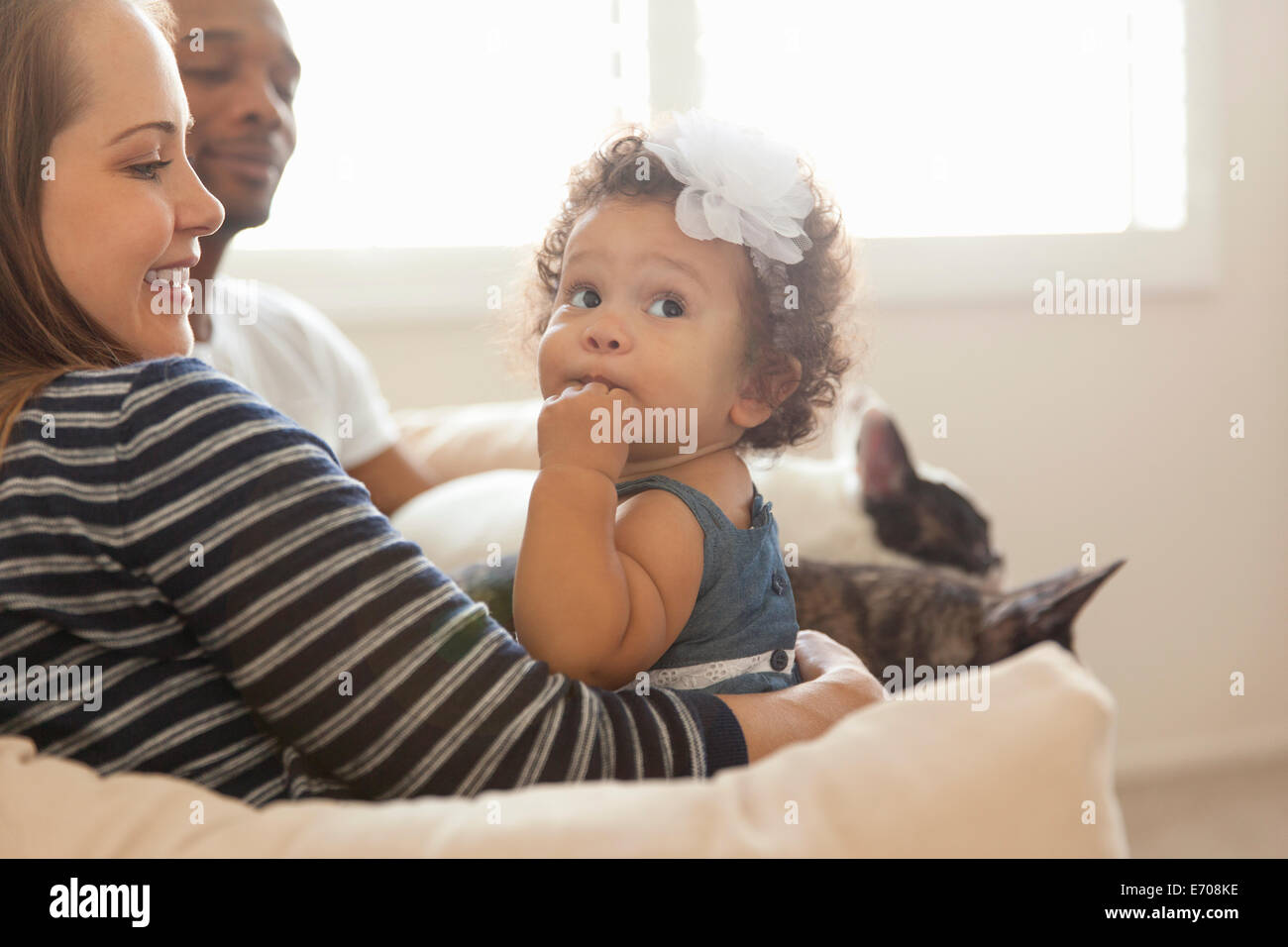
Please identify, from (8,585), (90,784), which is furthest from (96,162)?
(90,784)

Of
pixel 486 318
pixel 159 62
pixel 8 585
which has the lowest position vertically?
pixel 8 585

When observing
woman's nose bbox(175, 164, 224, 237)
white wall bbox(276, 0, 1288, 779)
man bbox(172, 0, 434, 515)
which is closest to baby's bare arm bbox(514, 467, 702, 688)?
woman's nose bbox(175, 164, 224, 237)

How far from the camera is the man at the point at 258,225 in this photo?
1321 mm

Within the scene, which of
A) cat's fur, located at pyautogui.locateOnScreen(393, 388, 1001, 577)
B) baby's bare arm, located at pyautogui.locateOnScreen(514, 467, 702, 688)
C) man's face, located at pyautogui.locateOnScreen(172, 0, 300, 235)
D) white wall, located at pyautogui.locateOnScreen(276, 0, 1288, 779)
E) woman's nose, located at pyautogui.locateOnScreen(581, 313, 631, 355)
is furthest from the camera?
white wall, located at pyautogui.locateOnScreen(276, 0, 1288, 779)

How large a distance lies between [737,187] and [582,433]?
25cm

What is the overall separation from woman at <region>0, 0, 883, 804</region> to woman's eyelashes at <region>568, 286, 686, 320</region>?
0.28 meters

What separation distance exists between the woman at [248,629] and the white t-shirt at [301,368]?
3.11 ft

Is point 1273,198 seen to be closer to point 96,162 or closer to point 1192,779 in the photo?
point 1192,779

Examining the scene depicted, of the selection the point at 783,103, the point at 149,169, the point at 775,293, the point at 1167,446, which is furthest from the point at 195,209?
the point at 1167,446

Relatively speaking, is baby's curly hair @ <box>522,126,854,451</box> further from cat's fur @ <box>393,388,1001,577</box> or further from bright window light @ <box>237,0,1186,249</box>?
bright window light @ <box>237,0,1186,249</box>

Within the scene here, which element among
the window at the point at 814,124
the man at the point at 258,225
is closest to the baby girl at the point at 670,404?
the man at the point at 258,225

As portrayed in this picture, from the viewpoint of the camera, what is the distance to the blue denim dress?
86 centimetres

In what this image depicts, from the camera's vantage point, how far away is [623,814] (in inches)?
21.6

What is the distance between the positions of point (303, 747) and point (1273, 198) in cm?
275
